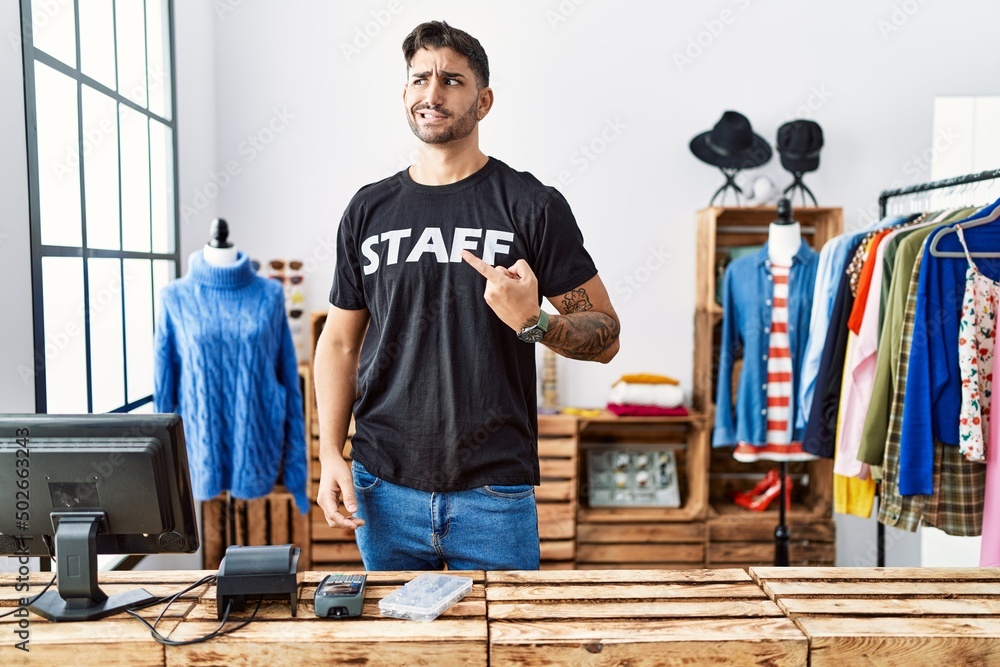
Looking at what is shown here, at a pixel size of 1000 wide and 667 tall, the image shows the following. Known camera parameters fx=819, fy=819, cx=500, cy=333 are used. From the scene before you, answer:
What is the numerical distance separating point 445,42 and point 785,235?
1.98 m

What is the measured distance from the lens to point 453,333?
1584 millimetres

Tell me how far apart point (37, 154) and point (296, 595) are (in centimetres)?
142

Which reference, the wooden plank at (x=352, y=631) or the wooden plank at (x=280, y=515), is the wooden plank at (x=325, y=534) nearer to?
the wooden plank at (x=280, y=515)

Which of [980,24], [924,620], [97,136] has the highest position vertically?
[980,24]

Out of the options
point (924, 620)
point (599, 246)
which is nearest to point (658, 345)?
point (599, 246)

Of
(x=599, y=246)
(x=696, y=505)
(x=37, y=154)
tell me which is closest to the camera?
(x=37, y=154)

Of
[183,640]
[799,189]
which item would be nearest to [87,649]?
[183,640]

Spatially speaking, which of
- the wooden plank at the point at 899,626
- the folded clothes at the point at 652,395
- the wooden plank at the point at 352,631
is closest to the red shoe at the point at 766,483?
the folded clothes at the point at 652,395

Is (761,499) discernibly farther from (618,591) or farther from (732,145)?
(618,591)

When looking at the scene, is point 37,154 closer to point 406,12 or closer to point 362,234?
point 362,234

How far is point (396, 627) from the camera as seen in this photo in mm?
1193

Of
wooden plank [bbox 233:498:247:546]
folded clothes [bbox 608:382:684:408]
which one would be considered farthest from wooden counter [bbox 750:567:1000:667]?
wooden plank [bbox 233:498:247:546]

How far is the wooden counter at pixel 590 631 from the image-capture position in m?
1.15

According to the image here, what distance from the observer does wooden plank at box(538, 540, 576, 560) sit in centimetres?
343
